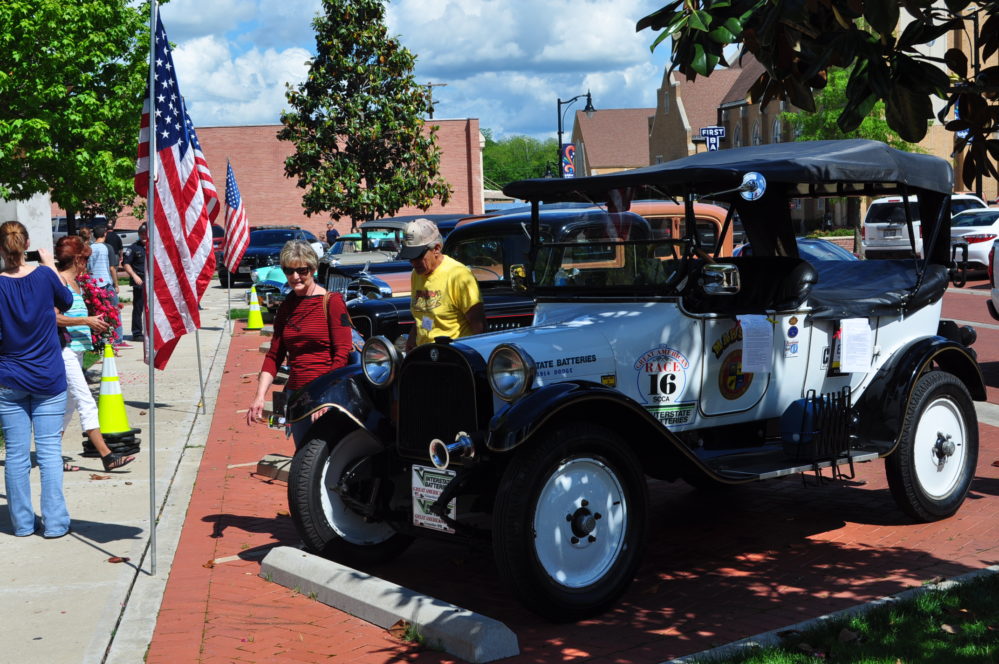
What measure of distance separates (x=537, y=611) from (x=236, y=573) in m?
2.04

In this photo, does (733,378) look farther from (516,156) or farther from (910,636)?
(516,156)

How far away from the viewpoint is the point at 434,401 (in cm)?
570

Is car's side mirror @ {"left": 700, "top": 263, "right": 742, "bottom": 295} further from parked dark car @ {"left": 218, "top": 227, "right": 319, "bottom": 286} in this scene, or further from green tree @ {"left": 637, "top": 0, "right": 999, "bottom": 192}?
parked dark car @ {"left": 218, "top": 227, "right": 319, "bottom": 286}

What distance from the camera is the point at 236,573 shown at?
6.37 meters

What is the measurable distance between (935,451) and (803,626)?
2393mm

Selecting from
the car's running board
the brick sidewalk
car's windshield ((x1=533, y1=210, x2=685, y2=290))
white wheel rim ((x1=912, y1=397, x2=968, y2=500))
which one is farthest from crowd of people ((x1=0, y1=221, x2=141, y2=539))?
white wheel rim ((x1=912, y1=397, x2=968, y2=500))

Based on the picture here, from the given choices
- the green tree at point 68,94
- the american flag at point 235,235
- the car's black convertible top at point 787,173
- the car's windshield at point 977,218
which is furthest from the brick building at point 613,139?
the car's black convertible top at point 787,173

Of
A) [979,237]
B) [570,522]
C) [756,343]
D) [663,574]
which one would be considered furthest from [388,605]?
[979,237]

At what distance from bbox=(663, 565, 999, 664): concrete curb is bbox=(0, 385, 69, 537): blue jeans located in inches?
167

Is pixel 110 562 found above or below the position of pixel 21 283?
below

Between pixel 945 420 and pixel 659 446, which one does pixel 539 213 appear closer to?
pixel 659 446

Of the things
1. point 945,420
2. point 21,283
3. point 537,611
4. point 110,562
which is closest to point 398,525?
point 537,611

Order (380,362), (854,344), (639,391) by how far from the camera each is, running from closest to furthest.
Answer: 1. (639,391)
2. (380,362)
3. (854,344)

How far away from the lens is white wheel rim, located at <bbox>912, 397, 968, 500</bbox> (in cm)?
686
